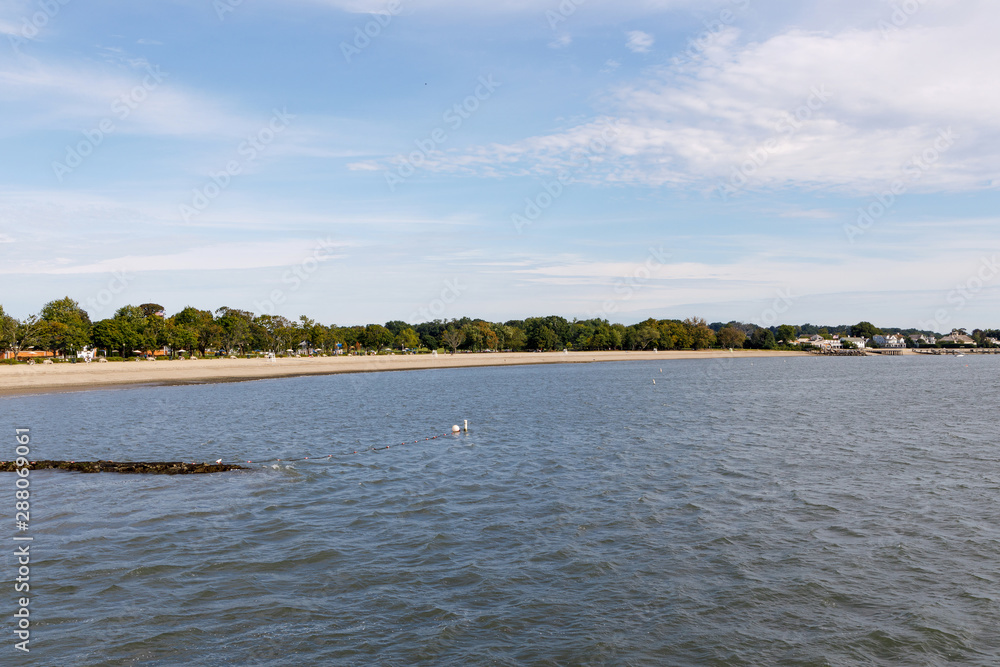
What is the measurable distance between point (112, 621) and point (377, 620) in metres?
4.79

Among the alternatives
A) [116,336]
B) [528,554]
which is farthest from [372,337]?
[528,554]

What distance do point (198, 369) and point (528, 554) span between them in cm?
9002

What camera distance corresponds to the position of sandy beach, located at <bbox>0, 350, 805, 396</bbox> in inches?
2717

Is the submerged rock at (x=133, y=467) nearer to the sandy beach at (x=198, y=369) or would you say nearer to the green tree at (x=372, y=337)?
the sandy beach at (x=198, y=369)

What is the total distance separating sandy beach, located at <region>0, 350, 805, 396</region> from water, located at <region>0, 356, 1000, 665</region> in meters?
45.5

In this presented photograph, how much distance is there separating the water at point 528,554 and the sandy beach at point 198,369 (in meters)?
45.5

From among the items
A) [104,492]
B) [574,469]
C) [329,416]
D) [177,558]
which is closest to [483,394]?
[329,416]

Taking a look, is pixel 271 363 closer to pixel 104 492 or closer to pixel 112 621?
pixel 104 492

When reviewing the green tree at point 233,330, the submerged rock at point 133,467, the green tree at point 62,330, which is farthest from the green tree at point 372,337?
the submerged rock at point 133,467

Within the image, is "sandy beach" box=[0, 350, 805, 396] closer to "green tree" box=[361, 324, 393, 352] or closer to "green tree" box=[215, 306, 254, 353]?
"green tree" box=[215, 306, 254, 353]

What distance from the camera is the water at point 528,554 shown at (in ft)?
34.9

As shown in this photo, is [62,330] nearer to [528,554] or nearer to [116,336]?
[116,336]

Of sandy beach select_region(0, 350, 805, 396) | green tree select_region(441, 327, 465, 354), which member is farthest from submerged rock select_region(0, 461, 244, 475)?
green tree select_region(441, 327, 465, 354)

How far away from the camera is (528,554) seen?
49.3 ft
